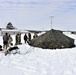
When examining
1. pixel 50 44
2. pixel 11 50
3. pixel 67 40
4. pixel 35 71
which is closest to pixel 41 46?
pixel 50 44

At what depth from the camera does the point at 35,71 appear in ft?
34.9

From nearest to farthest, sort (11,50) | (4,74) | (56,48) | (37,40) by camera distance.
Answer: (4,74), (11,50), (56,48), (37,40)

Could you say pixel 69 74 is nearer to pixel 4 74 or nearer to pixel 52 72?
pixel 52 72

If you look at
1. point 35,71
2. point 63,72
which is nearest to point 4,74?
point 35,71

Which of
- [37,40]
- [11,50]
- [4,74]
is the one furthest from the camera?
[37,40]

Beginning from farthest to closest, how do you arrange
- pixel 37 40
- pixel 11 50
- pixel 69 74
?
1. pixel 37 40
2. pixel 11 50
3. pixel 69 74

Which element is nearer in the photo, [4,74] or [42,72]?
[4,74]

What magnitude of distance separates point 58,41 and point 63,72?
40.4 feet

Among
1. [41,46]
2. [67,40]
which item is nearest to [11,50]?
[41,46]

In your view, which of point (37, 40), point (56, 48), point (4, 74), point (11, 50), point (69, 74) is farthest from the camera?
point (37, 40)

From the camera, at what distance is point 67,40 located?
23734mm

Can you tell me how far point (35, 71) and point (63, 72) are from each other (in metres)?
1.23

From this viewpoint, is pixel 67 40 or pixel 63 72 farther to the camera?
pixel 67 40

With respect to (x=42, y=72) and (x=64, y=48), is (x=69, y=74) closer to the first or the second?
(x=42, y=72)
